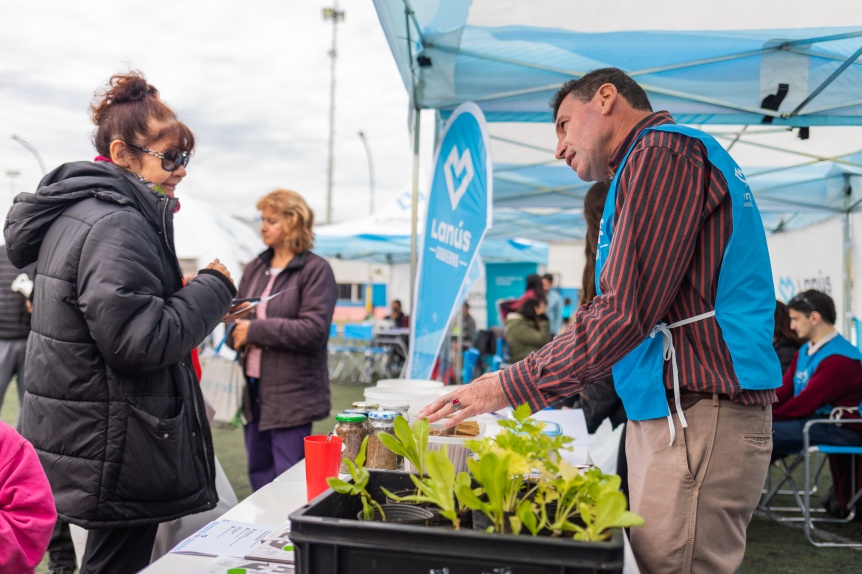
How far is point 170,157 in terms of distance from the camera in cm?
193

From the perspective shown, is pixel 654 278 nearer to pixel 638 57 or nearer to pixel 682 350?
pixel 682 350

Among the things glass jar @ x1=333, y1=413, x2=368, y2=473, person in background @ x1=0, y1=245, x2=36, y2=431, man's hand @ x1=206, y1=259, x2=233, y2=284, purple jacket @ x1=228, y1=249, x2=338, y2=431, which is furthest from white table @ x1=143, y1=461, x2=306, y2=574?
person in background @ x1=0, y1=245, x2=36, y2=431

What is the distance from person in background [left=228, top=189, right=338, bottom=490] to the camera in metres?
3.20

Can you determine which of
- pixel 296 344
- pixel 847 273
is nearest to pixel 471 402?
pixel 296 344

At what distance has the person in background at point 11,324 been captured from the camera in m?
4.34

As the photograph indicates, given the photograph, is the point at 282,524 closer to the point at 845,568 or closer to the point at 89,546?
the point at 89,546

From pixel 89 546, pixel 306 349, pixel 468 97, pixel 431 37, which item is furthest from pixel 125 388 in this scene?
pixel 468 97

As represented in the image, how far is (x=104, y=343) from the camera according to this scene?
1629 mm

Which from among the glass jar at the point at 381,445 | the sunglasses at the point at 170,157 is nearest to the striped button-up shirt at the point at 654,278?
the glass jar at the point at 381,445

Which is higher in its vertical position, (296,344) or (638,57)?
(638,57)

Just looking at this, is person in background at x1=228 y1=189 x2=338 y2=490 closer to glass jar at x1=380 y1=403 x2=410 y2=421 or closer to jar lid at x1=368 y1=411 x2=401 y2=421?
glass jar at x1=380 y1=403 x2=410 y2=421

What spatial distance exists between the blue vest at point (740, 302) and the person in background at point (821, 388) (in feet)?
11.2

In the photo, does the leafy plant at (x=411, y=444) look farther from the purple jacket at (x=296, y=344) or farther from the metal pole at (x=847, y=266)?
the metal pole at (x=847, y=266)

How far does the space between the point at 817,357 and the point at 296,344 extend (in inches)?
133
